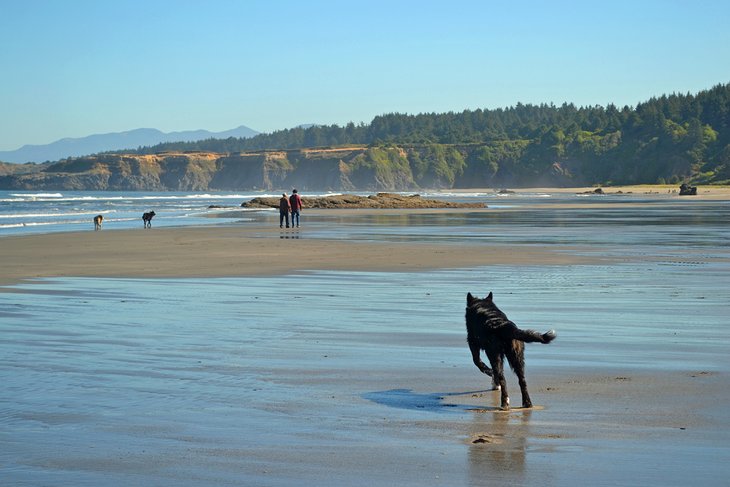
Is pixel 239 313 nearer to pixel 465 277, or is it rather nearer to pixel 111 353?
pixel 111 353

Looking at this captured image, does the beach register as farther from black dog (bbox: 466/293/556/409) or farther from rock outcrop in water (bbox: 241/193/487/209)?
rock outcrop in water (bbox: 241/193/487/209)

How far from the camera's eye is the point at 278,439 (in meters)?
6.34

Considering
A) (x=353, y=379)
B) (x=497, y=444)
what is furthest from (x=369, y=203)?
(x=497, y=444)

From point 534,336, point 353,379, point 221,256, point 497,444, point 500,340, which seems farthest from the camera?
point 221,256

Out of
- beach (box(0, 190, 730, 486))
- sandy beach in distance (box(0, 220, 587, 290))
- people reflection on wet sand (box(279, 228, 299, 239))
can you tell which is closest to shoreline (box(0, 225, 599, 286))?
sandy beach in distance (box(0, 220, 587, 290))

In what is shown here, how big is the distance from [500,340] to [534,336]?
0.29 m

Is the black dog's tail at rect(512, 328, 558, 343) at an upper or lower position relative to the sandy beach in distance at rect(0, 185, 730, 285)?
upper

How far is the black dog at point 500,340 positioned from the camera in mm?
7273

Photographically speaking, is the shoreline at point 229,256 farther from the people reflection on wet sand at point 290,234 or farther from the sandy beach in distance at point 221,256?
A: the people reflection on wet sand at point 290,234

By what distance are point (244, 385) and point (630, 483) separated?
11.6 ft

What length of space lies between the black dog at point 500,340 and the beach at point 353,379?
18cm

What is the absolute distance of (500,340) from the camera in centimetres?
752

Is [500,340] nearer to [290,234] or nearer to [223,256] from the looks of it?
[223,256]

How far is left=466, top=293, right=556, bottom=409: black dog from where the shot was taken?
727 centimetres
